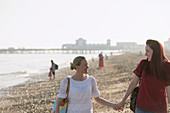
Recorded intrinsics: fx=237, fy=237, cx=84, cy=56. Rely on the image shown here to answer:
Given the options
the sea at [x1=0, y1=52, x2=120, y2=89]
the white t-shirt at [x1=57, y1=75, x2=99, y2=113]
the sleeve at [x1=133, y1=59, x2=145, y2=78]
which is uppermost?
the sleeve at [x1=133, y1=59, x2=145, y2=78]

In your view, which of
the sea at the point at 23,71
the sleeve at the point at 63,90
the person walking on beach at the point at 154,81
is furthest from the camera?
the sea at the point at 23,71

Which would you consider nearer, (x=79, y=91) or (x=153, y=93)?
(x=153, y=93)

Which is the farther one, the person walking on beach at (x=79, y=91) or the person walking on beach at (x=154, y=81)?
the person walking on beach at (x=79, y=91)

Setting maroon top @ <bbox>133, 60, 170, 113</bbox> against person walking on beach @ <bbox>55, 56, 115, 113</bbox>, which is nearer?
maroon top @ <bbox>133, 60, 170, 113</bbox>

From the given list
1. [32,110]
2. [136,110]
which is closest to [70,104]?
[136,110]

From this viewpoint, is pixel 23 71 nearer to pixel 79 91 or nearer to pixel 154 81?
pixel 79 91

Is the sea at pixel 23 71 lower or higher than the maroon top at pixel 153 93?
lower

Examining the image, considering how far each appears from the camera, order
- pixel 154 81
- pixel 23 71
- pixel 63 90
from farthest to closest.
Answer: pixel 23 71 → pixel 63 90 → pixel 154 81

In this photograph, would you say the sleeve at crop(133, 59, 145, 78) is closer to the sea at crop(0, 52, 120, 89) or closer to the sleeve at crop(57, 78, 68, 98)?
the sleeve at crop(57, 78, 68, 98)

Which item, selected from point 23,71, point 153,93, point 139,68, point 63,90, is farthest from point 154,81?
point 23,71

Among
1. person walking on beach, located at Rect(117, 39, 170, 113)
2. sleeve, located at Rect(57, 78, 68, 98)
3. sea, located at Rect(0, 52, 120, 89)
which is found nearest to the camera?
person walking on beach, located at Rect(117, 39, 170, 113)

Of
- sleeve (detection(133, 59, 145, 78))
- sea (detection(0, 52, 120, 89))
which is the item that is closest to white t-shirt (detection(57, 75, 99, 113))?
sleeve (detection(133, 59, 145, 78))

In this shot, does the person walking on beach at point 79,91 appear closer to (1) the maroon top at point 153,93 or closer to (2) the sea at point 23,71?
(1) the maroon top at point 153,93

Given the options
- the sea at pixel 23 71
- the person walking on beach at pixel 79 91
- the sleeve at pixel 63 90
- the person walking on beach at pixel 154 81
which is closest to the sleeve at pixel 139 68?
the person walking on beach at pixel 154 81
